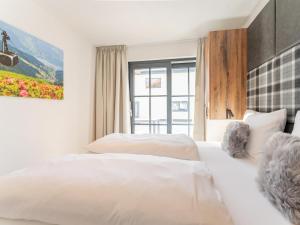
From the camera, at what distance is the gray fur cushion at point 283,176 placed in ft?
2.39

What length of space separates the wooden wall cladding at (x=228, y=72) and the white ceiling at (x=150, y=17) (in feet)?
0.86

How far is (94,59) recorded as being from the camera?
3551mm

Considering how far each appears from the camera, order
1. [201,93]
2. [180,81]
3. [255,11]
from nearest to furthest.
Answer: [255,11]
[201,93]
[180,81]

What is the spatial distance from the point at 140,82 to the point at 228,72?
1652 mm

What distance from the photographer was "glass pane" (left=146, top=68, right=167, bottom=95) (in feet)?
11.7

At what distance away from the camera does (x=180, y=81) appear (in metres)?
3.52

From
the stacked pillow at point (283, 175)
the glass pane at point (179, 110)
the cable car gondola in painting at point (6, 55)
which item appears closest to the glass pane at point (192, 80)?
the glass pane at point (179, 110)

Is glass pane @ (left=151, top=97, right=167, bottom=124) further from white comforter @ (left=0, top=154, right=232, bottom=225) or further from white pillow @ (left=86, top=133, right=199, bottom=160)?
white comforter @ (left=0, top=154, right=232, bottom=225)

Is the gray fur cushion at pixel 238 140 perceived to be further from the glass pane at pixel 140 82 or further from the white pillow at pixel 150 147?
the glass pane at pixel 140 82

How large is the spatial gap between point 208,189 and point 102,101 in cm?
297

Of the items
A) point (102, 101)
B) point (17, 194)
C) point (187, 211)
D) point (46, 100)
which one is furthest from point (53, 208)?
point (102, 101)

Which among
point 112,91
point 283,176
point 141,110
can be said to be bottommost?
point 283,176

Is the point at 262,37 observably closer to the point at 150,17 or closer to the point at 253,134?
the point at 253,134

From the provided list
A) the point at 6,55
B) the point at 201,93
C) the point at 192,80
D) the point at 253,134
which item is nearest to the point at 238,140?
the point at 253,134
